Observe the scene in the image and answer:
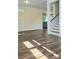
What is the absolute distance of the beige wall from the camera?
11365 mm

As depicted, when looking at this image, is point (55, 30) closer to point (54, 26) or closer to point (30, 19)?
point (54, 26)

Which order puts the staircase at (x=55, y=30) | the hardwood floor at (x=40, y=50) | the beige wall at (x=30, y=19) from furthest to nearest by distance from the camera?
the beige wall at (x=30, y=19) < the staircase at (x=55, y=30) < the hardwood floor at (x=40, y=50)

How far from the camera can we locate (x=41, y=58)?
10.7ft

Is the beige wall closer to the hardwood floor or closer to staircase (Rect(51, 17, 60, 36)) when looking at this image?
staircase (Rect(51, 17, 60, 36))

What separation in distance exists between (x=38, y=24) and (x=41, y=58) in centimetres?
1095

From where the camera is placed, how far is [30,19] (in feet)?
41.9

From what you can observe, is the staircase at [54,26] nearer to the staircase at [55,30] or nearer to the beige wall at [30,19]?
the staircase at [55,30]

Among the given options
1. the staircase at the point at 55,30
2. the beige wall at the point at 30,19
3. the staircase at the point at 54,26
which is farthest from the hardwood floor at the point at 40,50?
the beige wall at the point at 30,19

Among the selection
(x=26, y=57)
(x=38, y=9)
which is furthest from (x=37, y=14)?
(x=26, y=57)

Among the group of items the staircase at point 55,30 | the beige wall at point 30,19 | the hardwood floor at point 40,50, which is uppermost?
the beige wall at point 30,19

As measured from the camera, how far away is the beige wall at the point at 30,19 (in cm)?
1136

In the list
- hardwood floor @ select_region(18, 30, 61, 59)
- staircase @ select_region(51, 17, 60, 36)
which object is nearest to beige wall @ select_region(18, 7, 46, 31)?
staircase @ select_region(51, 17, 60, 36)

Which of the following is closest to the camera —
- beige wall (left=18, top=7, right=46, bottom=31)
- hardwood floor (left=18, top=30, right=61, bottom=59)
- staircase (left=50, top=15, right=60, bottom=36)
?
hardwood floor (left=18, top=30, right=61, bottom=59)
